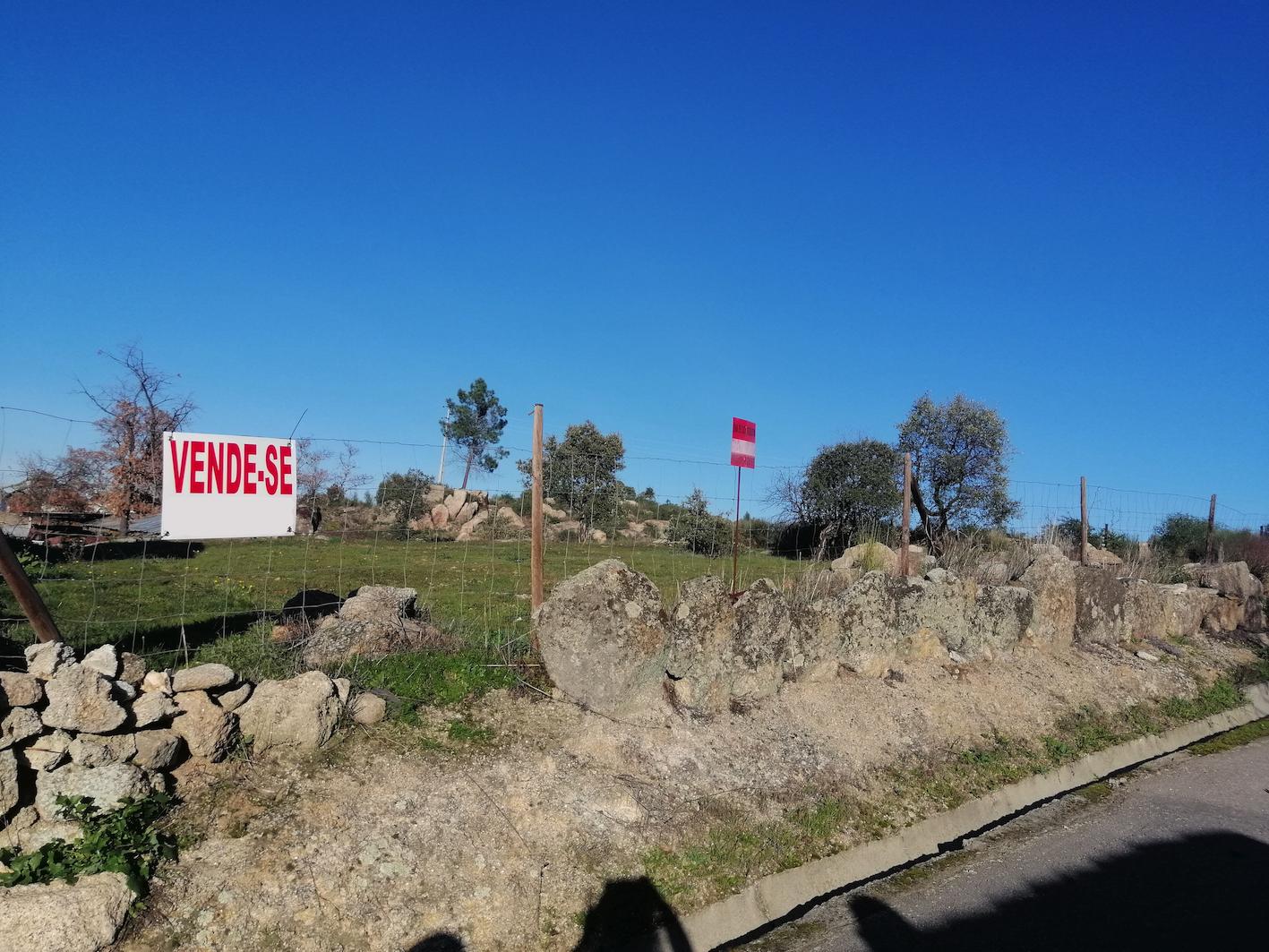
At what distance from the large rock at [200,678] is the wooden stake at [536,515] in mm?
2549

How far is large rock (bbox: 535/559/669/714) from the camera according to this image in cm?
662

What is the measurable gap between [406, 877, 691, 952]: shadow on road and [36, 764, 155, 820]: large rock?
252 centimetres

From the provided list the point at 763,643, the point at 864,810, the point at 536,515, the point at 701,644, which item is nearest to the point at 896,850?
the point at 864,810

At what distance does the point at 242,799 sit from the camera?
15.6ft

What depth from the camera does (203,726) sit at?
4.93 meters

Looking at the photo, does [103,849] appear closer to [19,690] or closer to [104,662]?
[19,690]

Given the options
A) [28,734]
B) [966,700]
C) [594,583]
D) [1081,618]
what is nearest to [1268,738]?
[1081,618]

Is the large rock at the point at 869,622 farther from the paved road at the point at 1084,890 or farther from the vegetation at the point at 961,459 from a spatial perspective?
the vegetation at the point at 961,459

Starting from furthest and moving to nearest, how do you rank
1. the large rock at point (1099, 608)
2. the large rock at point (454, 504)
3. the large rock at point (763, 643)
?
1. the large rock at point (1099, 608)
2. the large rock at point (454, 504)
3. the large rock at point (763, 643)

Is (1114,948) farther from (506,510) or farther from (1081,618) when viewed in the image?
(1081,618)

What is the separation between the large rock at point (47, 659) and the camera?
15.0 ft

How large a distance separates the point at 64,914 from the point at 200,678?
4.99ft

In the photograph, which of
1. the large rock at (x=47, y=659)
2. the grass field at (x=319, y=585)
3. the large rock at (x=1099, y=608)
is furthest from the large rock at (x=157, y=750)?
the large rock at (x=1099, y=608)

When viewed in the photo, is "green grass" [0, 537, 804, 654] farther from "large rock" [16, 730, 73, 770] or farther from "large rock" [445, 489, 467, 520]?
"large rock" [16, 730, 73, 770]
